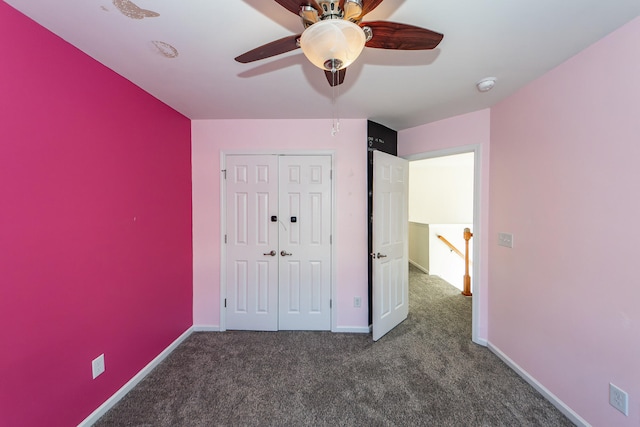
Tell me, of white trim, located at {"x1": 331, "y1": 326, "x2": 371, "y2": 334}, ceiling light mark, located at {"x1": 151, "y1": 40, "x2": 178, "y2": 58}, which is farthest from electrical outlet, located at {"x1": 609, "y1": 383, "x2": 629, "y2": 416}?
ceiling light mark, located at {"x1": 151, "y1": 40, "x2": 178, "y2": 58}

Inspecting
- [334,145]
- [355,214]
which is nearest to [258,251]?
[355,214]

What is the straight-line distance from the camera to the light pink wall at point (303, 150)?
260 centimetres

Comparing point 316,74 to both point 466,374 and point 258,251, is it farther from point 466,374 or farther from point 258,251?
point 466,374

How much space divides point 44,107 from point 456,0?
217 cm

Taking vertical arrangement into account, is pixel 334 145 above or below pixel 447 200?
above

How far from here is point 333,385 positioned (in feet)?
6.00

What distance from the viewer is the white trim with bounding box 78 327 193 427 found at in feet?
4.96

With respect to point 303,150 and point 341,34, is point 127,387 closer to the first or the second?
point 303,150

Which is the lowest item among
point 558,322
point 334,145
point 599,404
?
point 599,404

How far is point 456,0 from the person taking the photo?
1092 millimetres

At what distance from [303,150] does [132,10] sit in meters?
1.66

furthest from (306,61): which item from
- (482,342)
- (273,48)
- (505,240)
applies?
(482,342)

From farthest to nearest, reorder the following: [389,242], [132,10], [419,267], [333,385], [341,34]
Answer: [419,267]
[389,242]
[333,385]
[132,10]
[341,34]

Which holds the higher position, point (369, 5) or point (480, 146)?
point (369, 5)
